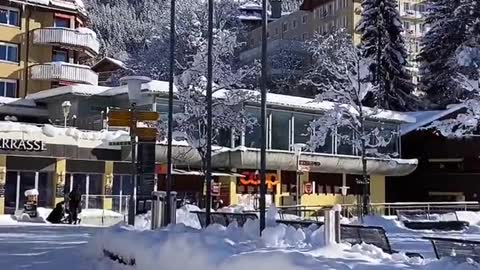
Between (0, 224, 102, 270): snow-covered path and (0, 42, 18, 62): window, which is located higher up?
(0, 42, 18, 62): window

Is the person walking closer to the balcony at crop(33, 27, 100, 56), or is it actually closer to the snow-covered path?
the snow-covered path

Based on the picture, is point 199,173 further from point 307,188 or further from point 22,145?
point 22,145

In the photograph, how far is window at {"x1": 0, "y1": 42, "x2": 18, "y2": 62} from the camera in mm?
47500

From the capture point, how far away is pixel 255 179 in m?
38.9

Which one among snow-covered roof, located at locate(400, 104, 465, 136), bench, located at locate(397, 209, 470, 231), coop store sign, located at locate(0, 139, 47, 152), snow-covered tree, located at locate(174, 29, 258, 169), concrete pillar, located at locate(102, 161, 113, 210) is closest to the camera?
bench, located at locate(397, 209, 470, 231)

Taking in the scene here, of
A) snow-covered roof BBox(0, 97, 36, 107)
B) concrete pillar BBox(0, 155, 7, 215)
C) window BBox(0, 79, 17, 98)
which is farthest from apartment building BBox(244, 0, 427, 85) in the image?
concrete pillar BBox(0, 155, 7, 215)

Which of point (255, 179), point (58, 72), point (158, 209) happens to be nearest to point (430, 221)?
point (255, 179)

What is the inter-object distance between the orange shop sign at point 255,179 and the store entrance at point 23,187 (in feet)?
33.3

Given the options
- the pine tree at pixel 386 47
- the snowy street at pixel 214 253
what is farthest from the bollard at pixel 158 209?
the pine tree at pixel 386 47

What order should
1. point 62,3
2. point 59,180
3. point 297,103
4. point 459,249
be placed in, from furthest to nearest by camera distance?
1. point 62,3
2. point 297,103
3. point 59,180
4. point 459,249

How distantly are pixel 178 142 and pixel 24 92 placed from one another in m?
14.9

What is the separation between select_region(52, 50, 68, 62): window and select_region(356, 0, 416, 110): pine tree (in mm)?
24348

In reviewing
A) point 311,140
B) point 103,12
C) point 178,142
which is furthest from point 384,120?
point 103,12

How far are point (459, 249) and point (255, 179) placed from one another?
91.8 ft
